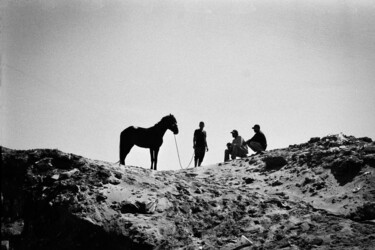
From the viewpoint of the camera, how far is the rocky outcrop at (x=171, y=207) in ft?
23.9

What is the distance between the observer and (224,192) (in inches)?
383

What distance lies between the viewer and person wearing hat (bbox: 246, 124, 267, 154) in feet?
46.0

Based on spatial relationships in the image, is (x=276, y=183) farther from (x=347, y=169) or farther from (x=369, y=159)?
(x=369, y=159)

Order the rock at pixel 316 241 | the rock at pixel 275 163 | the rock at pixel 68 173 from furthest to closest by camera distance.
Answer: the rock at pixel 275 163 → the rock at pixel 68 173 → the rock at pixel 316 241

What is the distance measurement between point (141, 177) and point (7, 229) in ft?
12.2

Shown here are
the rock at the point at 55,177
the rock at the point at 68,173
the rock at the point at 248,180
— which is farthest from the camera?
the rock at the point at 248,180

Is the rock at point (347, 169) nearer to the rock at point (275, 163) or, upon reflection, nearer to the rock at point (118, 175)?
the rock at point (275, 163)

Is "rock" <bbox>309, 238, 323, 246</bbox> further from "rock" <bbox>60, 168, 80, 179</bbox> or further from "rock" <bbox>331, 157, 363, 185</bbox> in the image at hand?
"rock" <bbox>60, 168, 80, 179</bbox>

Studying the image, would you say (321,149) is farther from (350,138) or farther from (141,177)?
(141,177)

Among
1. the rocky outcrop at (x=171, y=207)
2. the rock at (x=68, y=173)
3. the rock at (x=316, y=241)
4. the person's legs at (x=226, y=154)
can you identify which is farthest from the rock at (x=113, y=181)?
the person's legs at (x=226, y=154)

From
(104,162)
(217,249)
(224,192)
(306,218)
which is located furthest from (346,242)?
(104,162)

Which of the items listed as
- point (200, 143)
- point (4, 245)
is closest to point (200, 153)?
point (200, 143)

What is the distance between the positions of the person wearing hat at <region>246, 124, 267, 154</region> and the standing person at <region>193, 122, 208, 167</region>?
195cm

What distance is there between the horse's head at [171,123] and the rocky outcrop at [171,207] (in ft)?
12.2
